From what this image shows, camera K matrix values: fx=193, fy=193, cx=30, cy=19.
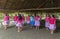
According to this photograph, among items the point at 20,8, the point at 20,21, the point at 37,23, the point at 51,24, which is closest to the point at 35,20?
the point at 37,23

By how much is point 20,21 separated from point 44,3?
182 inches


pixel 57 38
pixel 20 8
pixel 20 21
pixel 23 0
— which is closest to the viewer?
pixel 57 38

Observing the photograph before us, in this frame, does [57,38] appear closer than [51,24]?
Yes

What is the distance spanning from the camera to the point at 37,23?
1741 cm

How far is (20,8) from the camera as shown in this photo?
22.7 metres

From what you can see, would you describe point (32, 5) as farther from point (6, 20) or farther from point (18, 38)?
point (18, 38)

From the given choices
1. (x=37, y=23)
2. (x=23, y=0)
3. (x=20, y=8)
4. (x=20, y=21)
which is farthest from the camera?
(x=20, y=8)

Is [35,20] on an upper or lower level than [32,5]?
lower

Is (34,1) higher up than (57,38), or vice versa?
(34,1)

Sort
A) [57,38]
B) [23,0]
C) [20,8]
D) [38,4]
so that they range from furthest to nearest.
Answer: [20,8]
[38,4]
[23,0]
[57,38]

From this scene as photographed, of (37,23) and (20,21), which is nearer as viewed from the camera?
(20,21)

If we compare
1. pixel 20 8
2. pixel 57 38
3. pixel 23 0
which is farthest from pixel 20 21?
pixel 20 8

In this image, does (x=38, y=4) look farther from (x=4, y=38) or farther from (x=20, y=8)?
(x=4, y=38)

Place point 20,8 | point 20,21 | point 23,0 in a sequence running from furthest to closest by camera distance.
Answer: point 20,8, point 23,0, point 20,21
